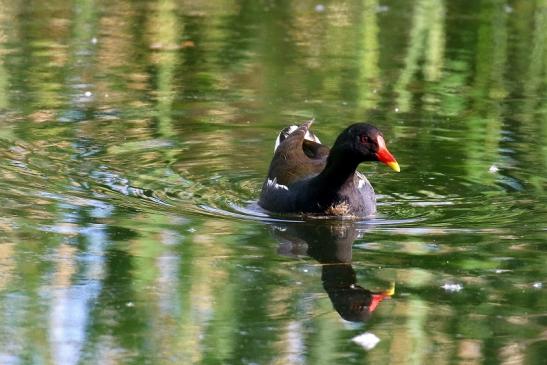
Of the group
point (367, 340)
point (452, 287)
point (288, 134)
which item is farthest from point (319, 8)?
point (367, 340)

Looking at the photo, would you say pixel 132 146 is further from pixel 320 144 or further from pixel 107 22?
pixel 107 22

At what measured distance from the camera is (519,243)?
7211mm

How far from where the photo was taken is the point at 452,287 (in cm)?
636

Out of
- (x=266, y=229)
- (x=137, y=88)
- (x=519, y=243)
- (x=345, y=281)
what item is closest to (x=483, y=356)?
(x=345, y=281)

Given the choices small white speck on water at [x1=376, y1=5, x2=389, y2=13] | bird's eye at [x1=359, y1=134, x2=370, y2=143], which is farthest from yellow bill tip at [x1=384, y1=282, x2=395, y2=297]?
small white speck on water at [x1=376, y1=5, x2=389, y2=13]

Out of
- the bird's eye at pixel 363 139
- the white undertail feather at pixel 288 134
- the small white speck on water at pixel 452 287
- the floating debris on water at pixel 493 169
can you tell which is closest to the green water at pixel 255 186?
the small white speck on water at pixel 452 287

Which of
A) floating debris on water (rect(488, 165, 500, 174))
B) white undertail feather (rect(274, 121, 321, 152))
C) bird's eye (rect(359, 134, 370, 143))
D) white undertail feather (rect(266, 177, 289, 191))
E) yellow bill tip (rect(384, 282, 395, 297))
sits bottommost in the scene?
floating debris on water (rect(488, 165, 500, 174))

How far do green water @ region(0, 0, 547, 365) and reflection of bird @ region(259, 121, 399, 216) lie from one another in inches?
6.8

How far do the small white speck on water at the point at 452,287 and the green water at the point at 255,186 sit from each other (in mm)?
13

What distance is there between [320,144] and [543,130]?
6.48 ft

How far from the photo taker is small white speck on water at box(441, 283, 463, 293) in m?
6.31

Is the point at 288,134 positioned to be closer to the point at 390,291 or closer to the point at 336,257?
the point at 336,257

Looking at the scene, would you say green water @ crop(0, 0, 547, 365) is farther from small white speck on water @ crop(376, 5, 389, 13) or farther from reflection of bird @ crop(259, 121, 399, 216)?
reflection of bird @ crop(259, 121, 399, 216)

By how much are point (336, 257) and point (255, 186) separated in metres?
1.98
